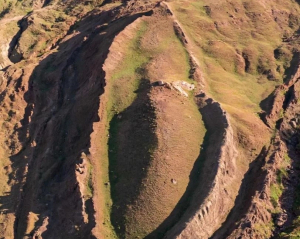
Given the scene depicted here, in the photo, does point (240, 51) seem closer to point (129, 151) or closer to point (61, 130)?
Answer: point (129, 151)

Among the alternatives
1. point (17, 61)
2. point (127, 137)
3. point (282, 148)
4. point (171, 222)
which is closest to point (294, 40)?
point (282, 148)

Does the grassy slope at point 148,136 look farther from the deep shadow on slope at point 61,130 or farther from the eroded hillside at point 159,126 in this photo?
the deep shadow on slope at point 61,130

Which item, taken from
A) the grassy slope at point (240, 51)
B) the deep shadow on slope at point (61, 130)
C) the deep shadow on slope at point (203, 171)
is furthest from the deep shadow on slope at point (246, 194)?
the deep shadow on slope at point (61, 130)

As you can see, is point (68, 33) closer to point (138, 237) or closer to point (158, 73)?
point (158, 73)

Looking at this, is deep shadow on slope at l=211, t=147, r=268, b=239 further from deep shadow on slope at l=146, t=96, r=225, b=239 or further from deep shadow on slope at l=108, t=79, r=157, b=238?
deep shadow on slope at l=108, t=79, r=157, b=238

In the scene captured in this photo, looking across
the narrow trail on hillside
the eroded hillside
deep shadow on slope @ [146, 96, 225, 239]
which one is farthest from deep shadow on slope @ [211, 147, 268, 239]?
deep shadow on slope @ [146, 96, 225, 239]
